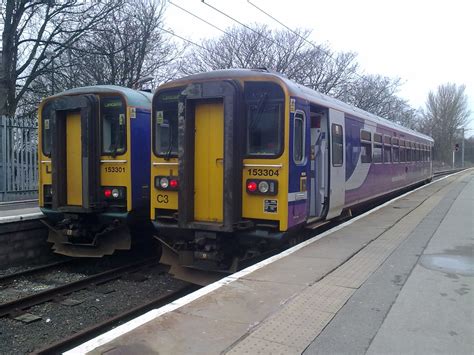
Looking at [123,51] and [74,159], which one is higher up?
[123,51]

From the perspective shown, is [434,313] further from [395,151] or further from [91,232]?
[395,151]

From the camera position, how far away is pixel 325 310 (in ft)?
15.1

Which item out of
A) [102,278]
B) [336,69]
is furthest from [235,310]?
[336,69]

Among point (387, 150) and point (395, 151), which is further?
point (395, 151)

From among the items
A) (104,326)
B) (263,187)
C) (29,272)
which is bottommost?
(104,326)

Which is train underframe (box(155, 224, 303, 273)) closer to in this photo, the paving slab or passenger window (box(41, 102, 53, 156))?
the paving slab

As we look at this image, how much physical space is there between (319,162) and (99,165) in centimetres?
411

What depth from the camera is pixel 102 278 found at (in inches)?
329

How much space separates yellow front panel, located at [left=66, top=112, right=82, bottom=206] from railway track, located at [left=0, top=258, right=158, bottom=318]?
4.77 feet

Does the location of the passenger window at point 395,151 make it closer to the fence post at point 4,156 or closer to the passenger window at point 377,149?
the passenger window at point 377,149

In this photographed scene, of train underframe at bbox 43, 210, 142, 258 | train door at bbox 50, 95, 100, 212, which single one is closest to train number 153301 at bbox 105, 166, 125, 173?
train door at bbox 50, 95, 100, 212

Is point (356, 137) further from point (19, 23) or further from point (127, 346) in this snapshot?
point (19, 23)

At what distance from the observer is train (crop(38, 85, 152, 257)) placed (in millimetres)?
8422

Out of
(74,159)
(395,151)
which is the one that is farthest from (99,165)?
(395,151)
